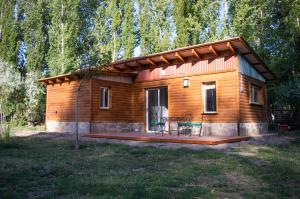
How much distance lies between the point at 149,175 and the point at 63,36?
2161 centimetres

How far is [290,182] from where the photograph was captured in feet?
13.9

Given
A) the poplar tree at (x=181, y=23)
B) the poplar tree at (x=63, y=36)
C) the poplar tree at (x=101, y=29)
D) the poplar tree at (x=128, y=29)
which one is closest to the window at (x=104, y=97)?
the poplar tree at (x=181, y=23)

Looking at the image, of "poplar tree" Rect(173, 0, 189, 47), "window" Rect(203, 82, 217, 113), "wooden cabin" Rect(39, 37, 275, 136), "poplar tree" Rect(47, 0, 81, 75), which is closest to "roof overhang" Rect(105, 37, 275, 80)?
"wooden cabin" Rect(39, 37, 275, 136)

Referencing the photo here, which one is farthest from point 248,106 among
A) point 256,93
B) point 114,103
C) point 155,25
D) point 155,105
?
point 155,25

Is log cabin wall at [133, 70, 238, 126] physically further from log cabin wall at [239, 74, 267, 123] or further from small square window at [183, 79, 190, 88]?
log cabin wall at [239, 74, 267, 123]

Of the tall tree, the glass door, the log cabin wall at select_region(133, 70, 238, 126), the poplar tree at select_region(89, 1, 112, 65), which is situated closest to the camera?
the log cabin wall at select_region(133, 70, 238, 126)

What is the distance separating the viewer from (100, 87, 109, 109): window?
1320 cm

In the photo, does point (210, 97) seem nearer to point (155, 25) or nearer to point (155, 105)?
point (155, 105)

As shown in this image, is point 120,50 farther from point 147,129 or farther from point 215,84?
point 215,84

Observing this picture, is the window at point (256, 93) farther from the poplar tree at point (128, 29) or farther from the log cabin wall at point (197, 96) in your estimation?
the poplar tree at point (128, 29)

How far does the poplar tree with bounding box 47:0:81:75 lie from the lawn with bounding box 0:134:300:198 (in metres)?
17.0

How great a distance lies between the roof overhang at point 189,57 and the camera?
35.1 feet

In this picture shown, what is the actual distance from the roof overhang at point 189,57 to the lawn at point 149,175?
391 centimetres

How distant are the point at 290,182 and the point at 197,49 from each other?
317 inches
